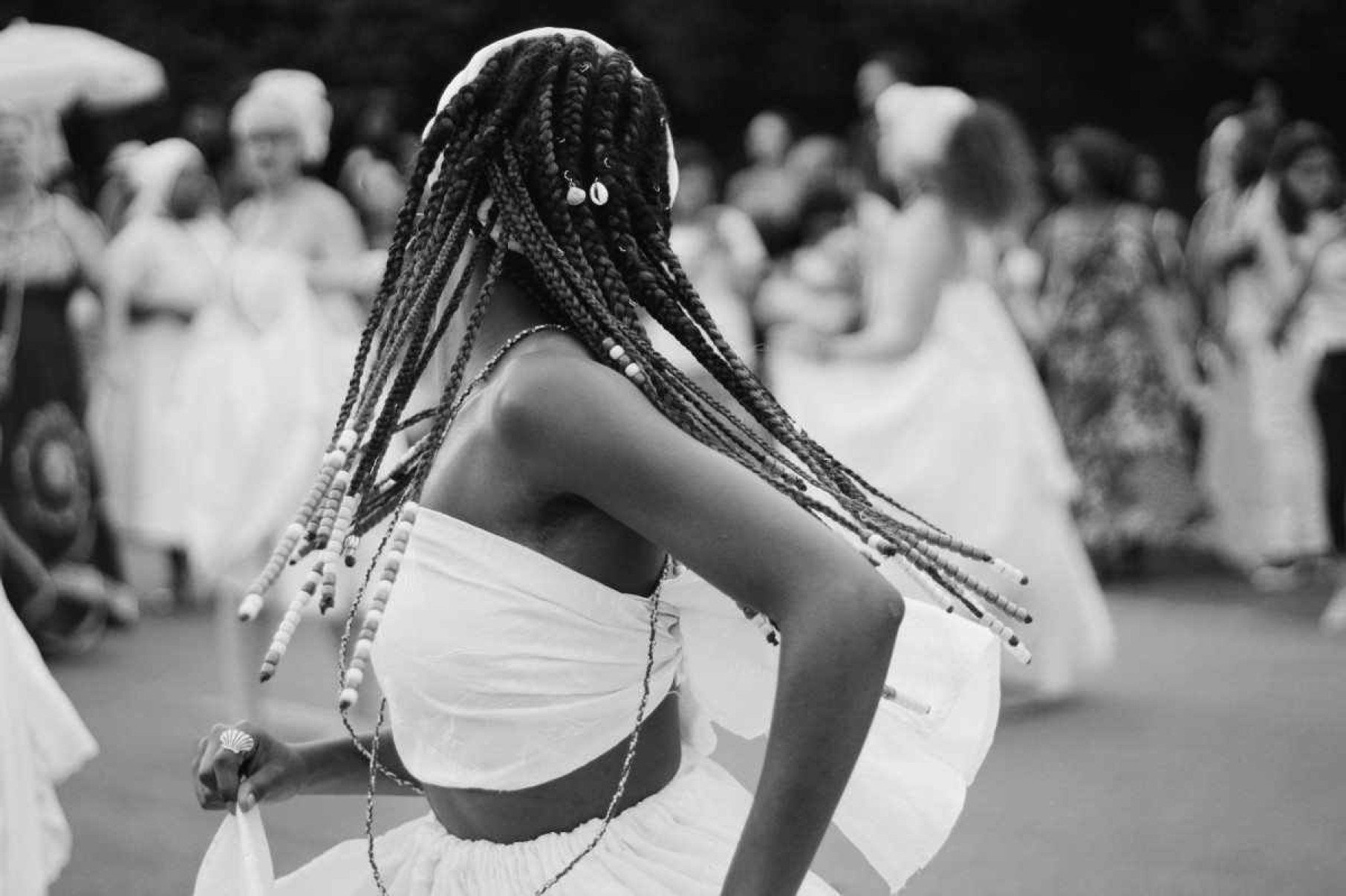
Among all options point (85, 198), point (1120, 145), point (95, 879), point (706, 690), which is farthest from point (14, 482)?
point (85, 198)

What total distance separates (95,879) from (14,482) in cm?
362

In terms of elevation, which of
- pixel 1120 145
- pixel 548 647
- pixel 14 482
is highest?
pixel 548 647

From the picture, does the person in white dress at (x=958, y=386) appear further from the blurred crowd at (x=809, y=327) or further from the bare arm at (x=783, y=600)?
the bare arm at (x=783, y=600)

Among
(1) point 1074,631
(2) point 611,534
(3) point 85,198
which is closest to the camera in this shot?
(2) point 611,534

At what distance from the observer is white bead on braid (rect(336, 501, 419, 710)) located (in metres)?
1.68

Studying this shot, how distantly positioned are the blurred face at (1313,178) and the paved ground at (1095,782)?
224cm

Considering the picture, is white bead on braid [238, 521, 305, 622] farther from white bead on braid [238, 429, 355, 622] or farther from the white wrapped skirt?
the white wrapped skirt

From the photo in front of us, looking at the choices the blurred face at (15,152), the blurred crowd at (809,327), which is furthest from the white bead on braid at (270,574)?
the blurred face at (15,152)

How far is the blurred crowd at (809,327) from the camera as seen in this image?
6391 mm

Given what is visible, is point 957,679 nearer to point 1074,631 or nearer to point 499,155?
point 499,155

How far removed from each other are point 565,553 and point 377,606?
198mm

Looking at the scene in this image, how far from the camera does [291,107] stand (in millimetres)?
6379

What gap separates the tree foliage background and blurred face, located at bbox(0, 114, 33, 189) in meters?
9.97

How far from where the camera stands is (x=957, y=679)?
191 cm
